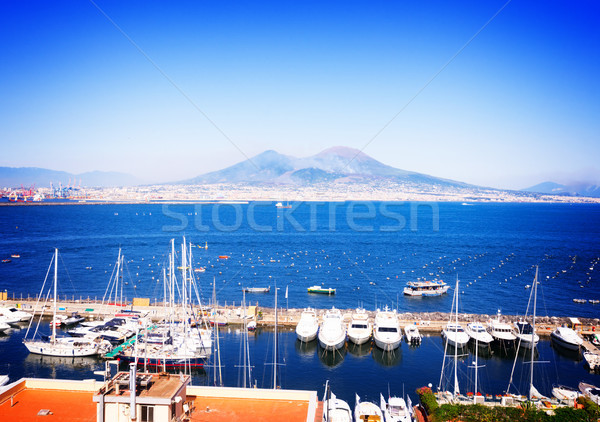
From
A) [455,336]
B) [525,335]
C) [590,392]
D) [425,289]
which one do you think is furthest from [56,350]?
[425,289]

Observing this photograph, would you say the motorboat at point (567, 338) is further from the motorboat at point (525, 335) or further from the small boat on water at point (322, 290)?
the small boat on water at point (322, 290)

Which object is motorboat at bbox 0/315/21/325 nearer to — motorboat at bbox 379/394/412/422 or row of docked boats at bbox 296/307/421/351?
row of docked boats at bbox 296/307/421/351

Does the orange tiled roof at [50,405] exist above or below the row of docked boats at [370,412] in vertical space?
above

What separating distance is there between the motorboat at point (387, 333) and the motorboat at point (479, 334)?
4.79m

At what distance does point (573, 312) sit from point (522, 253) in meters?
33.8

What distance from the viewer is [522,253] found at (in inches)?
2783

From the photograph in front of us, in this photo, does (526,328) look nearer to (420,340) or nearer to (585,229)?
(420,340)

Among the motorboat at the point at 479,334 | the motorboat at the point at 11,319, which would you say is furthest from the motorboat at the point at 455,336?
the motorboat at the point at 11,319

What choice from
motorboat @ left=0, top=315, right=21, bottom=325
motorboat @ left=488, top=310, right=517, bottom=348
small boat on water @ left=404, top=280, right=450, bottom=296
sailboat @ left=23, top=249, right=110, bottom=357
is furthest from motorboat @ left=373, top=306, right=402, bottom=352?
motorboat @ left=0, top=315, right=21, bottom=325

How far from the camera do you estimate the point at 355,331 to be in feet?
95.0

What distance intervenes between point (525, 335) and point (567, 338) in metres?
2.83

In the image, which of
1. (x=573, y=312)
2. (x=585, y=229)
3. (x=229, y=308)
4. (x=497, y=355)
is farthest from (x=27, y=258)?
(x=585, y=229)

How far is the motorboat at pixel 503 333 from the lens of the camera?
28922 millimetres

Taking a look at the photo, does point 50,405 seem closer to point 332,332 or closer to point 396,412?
point 396,412
